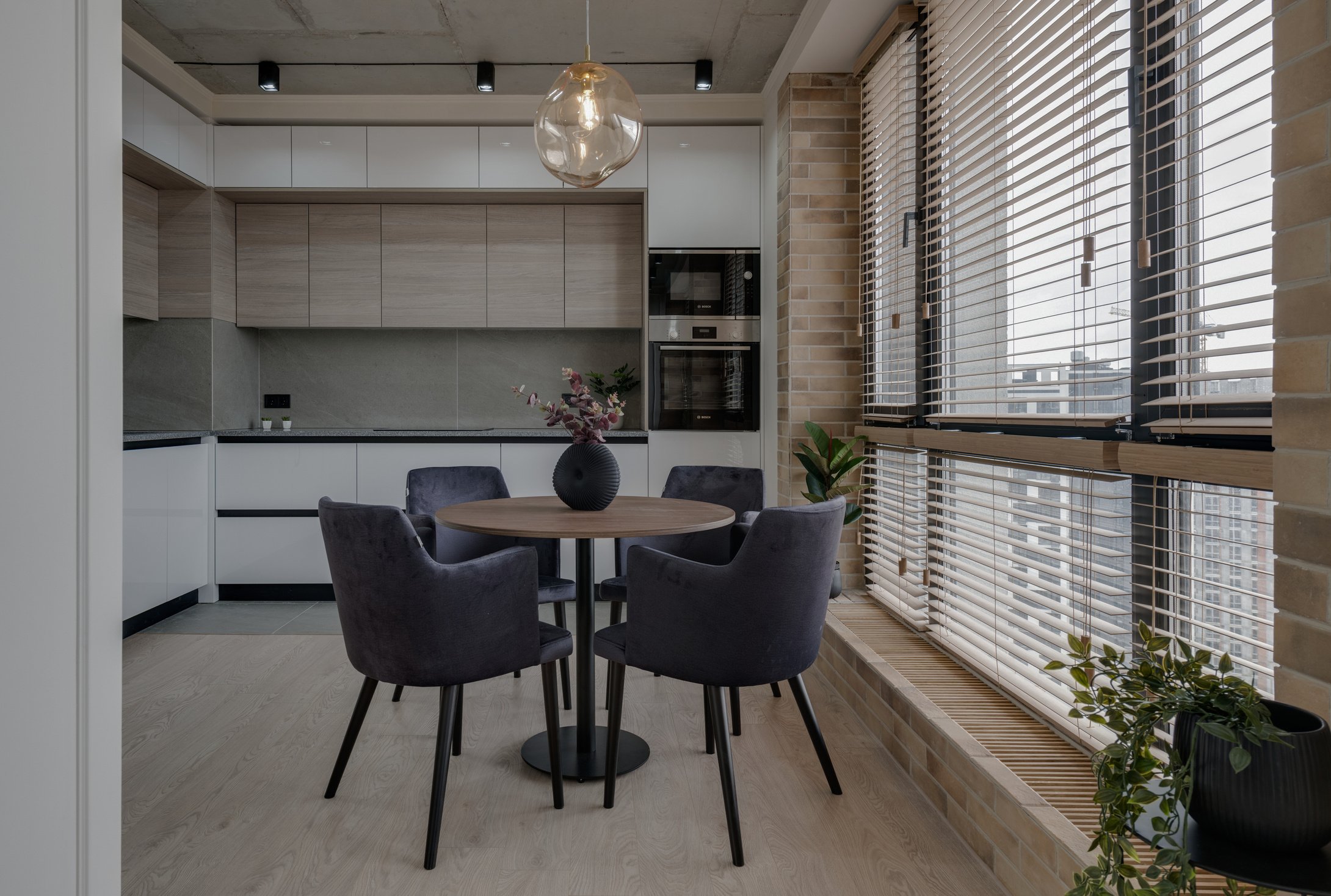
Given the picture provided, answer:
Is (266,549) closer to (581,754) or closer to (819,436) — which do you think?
(581,754)

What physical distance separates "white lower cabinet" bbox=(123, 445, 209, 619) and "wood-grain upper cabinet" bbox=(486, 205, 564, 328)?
177 centimetres

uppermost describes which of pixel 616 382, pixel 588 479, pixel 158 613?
pixel 616 382

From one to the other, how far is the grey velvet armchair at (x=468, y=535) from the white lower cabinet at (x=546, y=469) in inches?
39.6

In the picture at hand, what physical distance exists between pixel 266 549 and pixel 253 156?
2098 millimetres

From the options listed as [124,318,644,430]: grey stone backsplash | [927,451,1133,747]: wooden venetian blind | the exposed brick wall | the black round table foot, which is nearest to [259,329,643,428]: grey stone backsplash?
[124,318,644,430]: grey stone backsplash

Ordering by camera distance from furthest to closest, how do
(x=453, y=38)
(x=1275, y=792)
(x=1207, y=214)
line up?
(x=453, y=38)
(x=1207, y=214)
(x=1275, y=792)

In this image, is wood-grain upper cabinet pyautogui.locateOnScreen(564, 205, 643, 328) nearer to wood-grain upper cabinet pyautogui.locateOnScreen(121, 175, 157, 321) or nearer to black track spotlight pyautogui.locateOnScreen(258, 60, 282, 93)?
black track spotlight pyautogui.locateOnScreen(258, 60, 282, 93)

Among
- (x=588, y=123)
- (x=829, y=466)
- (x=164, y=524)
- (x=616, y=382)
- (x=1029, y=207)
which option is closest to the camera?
(x=1029, y=207)

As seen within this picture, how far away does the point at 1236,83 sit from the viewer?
1465 mm

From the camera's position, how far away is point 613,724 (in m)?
2.11

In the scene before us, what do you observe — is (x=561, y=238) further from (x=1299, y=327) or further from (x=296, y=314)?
(x=1299, y=327)

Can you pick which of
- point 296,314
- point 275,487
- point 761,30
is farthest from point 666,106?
point 275,487

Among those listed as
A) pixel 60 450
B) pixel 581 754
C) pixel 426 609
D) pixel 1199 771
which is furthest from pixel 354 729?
pixel 1199 771

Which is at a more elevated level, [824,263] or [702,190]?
[702,190]
